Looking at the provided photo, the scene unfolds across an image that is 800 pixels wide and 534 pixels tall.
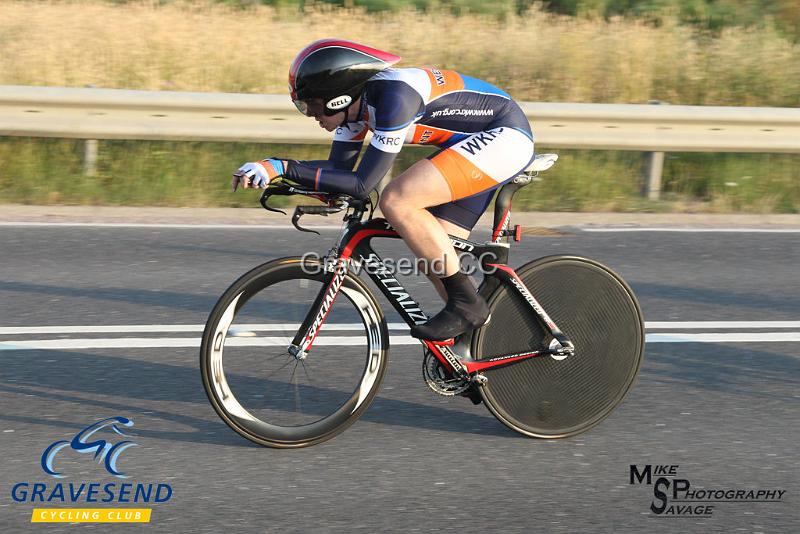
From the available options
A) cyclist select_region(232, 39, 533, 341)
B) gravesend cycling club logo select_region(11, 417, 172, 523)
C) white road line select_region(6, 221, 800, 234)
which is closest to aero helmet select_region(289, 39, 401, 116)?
cyclist select_region(232, 39, 533, 341)

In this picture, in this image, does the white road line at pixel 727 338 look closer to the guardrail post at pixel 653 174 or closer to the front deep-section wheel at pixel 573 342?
the front deep-section wheel at pixel 573 342

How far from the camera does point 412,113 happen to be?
14.4 ft

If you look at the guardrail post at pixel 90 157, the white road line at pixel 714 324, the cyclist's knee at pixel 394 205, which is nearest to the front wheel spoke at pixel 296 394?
the cyclist's knee at pixel 394 205

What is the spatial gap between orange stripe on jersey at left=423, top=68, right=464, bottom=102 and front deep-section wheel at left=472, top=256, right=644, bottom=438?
0.86 m

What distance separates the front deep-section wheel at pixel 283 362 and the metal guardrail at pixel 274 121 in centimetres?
526

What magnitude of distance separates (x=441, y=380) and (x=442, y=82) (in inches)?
50.5

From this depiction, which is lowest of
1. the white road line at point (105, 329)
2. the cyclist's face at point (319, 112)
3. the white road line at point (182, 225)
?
the white road line at point (182, 225)

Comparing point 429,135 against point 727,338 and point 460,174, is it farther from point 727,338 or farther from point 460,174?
point 727,338

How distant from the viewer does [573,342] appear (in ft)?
16.3

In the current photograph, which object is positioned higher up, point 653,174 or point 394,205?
point 394,205

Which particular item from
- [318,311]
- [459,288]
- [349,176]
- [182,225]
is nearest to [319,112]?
[349,176]

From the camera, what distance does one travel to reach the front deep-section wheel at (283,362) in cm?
452

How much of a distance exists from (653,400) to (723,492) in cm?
108

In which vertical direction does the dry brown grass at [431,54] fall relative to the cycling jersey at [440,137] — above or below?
below
